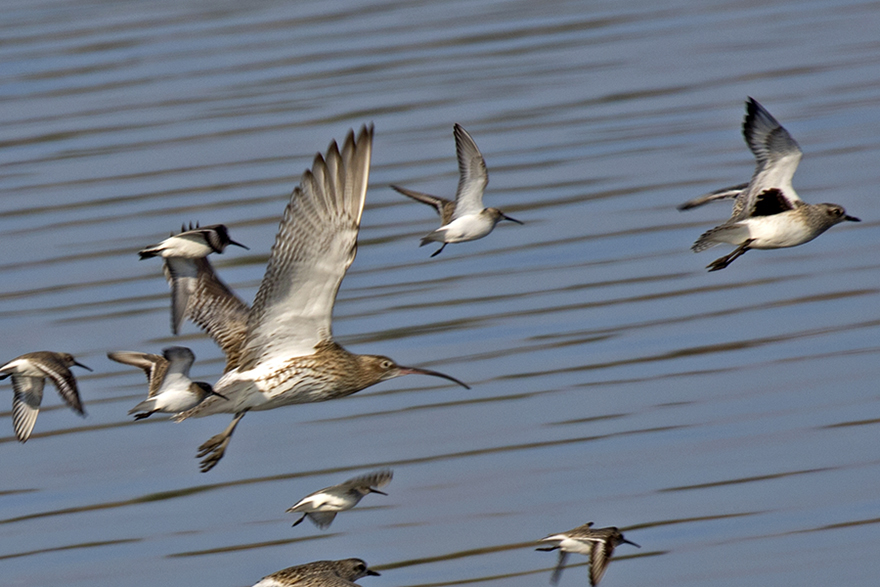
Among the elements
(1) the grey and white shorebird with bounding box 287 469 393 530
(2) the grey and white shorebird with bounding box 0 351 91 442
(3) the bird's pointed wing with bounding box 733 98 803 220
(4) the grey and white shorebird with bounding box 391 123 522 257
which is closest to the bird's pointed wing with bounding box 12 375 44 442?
(2) the grey and white shorebird with bounding box 0 351 91 442

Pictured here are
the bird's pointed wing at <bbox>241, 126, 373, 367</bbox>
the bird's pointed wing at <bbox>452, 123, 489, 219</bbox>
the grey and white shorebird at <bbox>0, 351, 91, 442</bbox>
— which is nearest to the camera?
the bird's pointed wing at <bbox>241, 126, 373, 367</bbox>

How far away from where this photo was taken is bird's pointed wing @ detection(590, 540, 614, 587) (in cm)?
779

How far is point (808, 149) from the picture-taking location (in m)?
15.9

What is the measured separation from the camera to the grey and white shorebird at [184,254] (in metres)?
9.24

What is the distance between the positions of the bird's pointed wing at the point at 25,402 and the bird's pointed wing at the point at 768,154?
167 inches

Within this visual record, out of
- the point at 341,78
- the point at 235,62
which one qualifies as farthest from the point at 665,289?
the point at 235,62

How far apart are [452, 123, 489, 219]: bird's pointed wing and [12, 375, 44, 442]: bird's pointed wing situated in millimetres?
3117

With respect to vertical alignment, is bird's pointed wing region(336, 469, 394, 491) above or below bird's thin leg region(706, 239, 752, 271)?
below

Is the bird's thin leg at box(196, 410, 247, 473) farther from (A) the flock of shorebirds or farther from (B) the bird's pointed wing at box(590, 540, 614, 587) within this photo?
(B) the bird's pointed wing at box(590, 540, 614, 587)

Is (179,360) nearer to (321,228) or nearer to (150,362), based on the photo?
(150,362)

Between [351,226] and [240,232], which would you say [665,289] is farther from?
[351,226]

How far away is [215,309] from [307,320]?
146 centimetres

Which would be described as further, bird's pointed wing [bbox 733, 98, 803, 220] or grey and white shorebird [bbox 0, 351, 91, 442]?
bird's pointed wing [bbox 733, 98, 803, 220]

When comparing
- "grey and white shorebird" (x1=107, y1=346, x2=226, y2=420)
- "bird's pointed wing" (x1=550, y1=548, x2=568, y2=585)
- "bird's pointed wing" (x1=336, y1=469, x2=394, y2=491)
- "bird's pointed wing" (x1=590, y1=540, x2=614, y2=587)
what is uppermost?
Result: "grey and white shorebird" (x1=107, y1=346, x2=226, y2=420)
